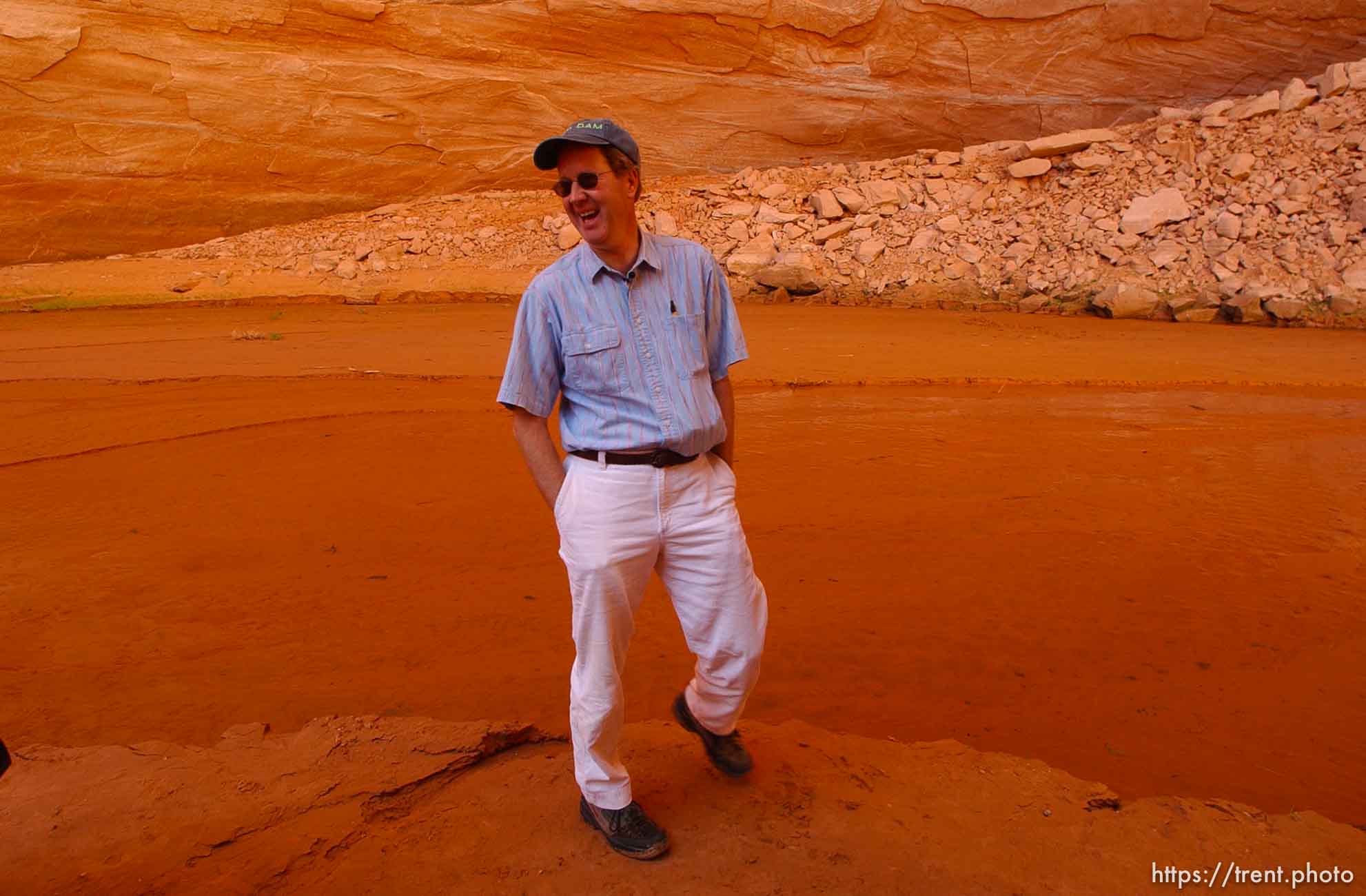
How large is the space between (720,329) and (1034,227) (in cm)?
1082

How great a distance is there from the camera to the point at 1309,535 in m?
4.46

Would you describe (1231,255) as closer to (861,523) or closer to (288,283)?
(861,523)

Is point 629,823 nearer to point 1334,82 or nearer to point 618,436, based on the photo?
point 618,436

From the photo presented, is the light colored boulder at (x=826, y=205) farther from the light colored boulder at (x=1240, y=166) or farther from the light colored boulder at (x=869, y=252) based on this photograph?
the light colored boulder at (x=1240, y=166)

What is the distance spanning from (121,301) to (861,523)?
10.4 metres

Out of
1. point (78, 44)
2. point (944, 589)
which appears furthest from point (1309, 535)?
point (78, 44)

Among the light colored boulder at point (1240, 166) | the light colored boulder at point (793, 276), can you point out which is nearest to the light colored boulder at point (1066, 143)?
the light colored boulder at point (1240, 166)

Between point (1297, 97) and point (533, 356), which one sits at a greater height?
point (1297, 97)

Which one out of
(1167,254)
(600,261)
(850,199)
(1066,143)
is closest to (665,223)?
(850,199)

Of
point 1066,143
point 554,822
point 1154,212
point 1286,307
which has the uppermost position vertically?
point 1066,143

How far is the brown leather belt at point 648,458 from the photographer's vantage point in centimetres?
221

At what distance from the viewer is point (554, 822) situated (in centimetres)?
241

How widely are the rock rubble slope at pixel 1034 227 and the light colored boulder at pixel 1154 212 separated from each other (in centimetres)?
2

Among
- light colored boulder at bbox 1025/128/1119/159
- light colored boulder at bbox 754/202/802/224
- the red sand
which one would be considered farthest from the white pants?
light colored boulder at bbox 1025/128/1119/159
